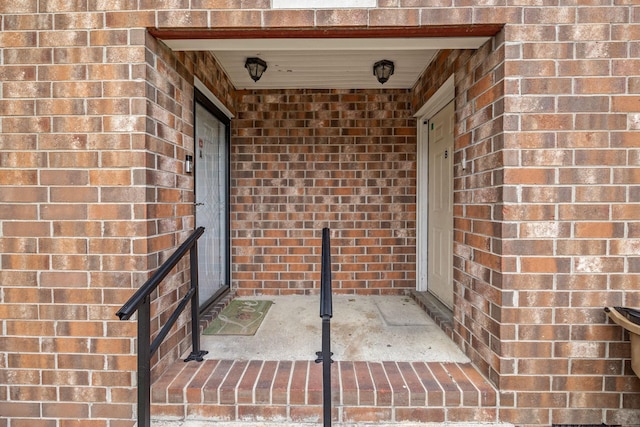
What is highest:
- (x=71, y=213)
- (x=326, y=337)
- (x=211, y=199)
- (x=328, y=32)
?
(x=328, y=32)

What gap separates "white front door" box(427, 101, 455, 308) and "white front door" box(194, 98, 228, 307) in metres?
2.22

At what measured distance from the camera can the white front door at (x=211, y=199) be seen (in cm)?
277

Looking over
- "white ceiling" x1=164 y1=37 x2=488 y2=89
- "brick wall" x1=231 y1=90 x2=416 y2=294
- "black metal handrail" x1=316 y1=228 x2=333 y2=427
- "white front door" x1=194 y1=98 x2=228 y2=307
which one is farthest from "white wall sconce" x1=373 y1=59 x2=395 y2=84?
"black metal handrail" x1=316 y1=228 x2=333 y2=427

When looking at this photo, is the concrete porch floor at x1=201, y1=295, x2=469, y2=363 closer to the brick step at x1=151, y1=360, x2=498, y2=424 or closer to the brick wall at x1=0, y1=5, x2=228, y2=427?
the brick step at x1=151, y1=360, x2=498, y2=424

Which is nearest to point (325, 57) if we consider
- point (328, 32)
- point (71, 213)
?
point (328, 32)

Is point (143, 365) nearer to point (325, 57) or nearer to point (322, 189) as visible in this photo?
point (322, 189)

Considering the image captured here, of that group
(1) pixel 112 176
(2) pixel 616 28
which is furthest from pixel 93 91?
(2) pixel 616 28

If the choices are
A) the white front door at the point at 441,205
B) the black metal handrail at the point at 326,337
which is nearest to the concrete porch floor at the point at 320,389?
the black metal handrail at the point at 326,337

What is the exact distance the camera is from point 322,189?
345cm

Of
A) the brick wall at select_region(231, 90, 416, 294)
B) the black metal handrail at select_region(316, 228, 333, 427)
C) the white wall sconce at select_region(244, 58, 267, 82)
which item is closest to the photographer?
the black metal handrail at select_region(316, 228, 333, 427)

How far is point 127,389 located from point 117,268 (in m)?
0.69

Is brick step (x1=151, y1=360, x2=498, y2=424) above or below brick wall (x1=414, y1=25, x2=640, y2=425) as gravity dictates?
below

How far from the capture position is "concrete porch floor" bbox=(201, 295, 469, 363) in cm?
213

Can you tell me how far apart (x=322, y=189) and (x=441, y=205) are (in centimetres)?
124
